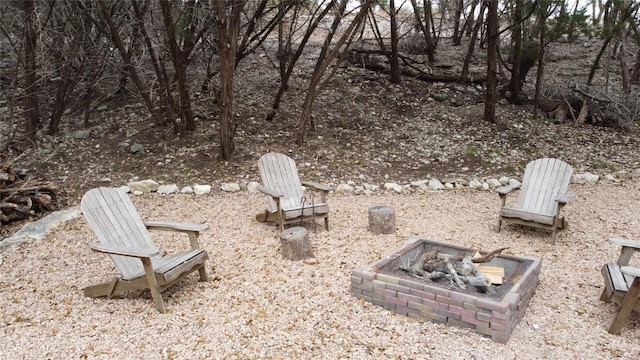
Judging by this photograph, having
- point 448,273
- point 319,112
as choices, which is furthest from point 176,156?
point 448,273

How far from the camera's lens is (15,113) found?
7801 mm

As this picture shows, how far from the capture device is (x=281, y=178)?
15.4ft

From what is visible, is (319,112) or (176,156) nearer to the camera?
(176,156)

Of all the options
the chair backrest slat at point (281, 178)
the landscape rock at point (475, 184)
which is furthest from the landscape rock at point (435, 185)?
the chair backrest slat at point (281, 178)

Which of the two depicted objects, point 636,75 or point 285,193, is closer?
point 285,193

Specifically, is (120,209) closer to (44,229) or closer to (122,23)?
(44,229)

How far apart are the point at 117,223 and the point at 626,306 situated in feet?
11.2

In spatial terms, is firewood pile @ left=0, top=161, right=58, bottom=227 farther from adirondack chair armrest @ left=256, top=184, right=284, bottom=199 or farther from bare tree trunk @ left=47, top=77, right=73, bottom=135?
adirondack chair armrest @ left=256, top=184, right=284, bottom=199

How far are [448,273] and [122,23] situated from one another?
6119 mm

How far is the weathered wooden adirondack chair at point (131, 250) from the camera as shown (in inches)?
110

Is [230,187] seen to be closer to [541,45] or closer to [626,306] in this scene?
[626,306]

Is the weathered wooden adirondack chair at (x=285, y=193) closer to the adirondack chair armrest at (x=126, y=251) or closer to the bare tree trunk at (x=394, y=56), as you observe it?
the adirondack chair armrest at (x=126, y=251)

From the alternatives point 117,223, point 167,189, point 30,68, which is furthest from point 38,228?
point 30,68

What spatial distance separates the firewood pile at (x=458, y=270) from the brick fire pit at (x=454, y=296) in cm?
6
